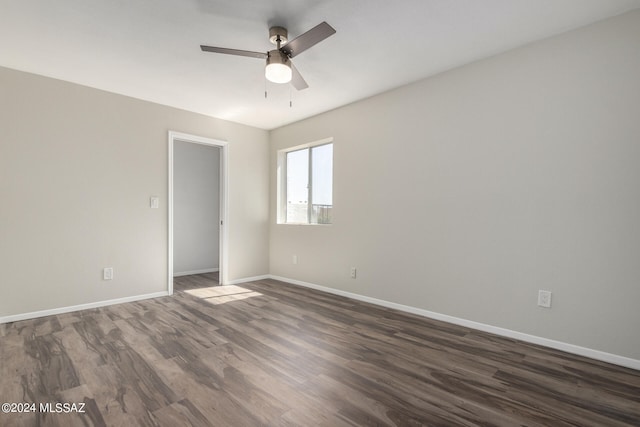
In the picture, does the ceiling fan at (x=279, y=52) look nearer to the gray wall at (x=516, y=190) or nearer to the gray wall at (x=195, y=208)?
the gray wall at (x=516, y=190)

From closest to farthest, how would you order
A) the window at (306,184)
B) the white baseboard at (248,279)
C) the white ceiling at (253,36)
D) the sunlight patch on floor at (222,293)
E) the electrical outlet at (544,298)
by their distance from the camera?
1. the white ceiling at (253,36)
2. the electrical outlet at (544,298)
3. the sunlight patch on floor at (222,293)
4. the window at (306,184)
5. the white baseboard at (248,279)

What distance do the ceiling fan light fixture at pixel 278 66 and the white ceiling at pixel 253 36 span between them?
0.23 meters

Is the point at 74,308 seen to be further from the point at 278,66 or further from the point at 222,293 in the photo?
the point at 278,66

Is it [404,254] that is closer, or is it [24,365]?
[24,365]

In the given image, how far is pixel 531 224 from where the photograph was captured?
252 centimetres

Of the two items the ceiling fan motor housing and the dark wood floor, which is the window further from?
the ceiling fan motor housing

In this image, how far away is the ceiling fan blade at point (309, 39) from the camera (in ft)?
6.28

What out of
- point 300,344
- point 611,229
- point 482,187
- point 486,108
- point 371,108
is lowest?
point 300,344

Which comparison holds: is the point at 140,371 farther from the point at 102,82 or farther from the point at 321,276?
the point at 102,82

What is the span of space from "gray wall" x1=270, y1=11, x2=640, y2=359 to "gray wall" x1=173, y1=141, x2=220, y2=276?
3241mm

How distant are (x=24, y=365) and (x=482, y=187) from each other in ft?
12.8

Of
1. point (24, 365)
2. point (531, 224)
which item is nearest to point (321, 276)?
point (531, 224)

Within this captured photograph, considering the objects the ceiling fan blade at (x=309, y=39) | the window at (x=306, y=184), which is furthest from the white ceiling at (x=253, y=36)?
the window at (x=306, y=184)

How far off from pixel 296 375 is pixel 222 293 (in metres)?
2.44
